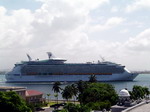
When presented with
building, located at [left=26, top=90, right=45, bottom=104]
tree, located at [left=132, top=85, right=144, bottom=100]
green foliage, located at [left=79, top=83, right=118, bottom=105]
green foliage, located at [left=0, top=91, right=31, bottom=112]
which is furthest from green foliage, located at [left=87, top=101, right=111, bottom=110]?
building, located at [left=26, top=90, right=45, bottom=104]

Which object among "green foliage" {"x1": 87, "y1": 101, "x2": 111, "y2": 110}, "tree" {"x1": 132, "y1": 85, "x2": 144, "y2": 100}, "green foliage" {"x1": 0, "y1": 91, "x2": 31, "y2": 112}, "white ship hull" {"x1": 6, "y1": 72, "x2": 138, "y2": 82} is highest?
"white ship hull" {"x1": 6, "y1": 72, "x2": 138, "y2": 82}

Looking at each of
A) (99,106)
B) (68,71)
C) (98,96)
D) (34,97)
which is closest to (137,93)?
(98,96)

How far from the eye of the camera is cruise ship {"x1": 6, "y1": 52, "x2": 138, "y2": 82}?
189 m

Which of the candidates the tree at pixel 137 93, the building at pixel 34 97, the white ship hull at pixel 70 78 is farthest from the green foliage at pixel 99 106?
the white ship hull at pixel 70 78

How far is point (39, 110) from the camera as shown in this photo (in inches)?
3118

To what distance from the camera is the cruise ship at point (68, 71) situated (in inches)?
7451

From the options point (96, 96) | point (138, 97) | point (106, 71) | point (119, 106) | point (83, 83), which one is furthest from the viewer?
point (106, 71)

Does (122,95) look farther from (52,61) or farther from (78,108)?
(52,61)

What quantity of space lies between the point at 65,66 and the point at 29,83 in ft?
81.7

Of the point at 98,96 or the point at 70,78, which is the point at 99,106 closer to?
the point at 98,96

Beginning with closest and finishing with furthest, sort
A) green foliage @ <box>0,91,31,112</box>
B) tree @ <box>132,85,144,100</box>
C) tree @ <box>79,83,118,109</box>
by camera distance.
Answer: green foliage @ <box>0,91,31,112</box> → tree @ <box>79,83,118,109</box> → tree @ <box>132,85,144,100</box>

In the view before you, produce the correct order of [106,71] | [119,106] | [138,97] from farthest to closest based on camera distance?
[106,71], [138,97], [119,106]

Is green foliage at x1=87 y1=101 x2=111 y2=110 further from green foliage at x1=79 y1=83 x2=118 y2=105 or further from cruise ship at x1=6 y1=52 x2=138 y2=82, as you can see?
cruise ship at x1=6 y1=52 x2=138 y2=82

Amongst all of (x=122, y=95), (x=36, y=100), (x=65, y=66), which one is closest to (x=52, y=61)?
(x=65, y=66)
